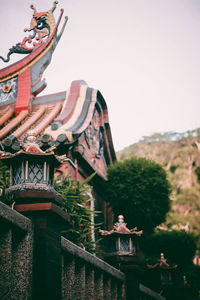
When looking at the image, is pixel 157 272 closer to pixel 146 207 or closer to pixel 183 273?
pixel 146 207

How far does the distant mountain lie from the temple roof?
1960 centimetres

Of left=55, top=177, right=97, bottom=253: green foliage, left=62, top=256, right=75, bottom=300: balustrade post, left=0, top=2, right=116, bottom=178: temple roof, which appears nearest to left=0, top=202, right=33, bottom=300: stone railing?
left=62, top=256, right=75, bottom=300: balustrade post

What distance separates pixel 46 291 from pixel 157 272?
8331mm

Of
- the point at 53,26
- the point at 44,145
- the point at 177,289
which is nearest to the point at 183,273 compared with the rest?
the point at 177,289

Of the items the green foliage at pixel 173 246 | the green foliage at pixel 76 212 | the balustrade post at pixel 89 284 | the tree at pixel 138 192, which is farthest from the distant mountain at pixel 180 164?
the balustrade post at pixel 89 284

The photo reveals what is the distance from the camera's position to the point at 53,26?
42.5ft

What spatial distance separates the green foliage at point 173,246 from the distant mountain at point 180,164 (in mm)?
15241

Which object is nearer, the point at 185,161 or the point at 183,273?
the point at 183,273

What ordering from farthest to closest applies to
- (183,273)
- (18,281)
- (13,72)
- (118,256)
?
(183,273) < (13,72) < (118,256) < (18,281)

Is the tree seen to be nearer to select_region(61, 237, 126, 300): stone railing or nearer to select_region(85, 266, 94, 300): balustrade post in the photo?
select_region(61, 237, 126, 300): stone railing

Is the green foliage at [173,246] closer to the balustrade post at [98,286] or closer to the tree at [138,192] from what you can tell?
the tree at [138,192]

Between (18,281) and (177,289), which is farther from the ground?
(18,281)

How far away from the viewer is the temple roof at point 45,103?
1077 cm

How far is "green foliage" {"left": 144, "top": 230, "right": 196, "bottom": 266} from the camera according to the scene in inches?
617
